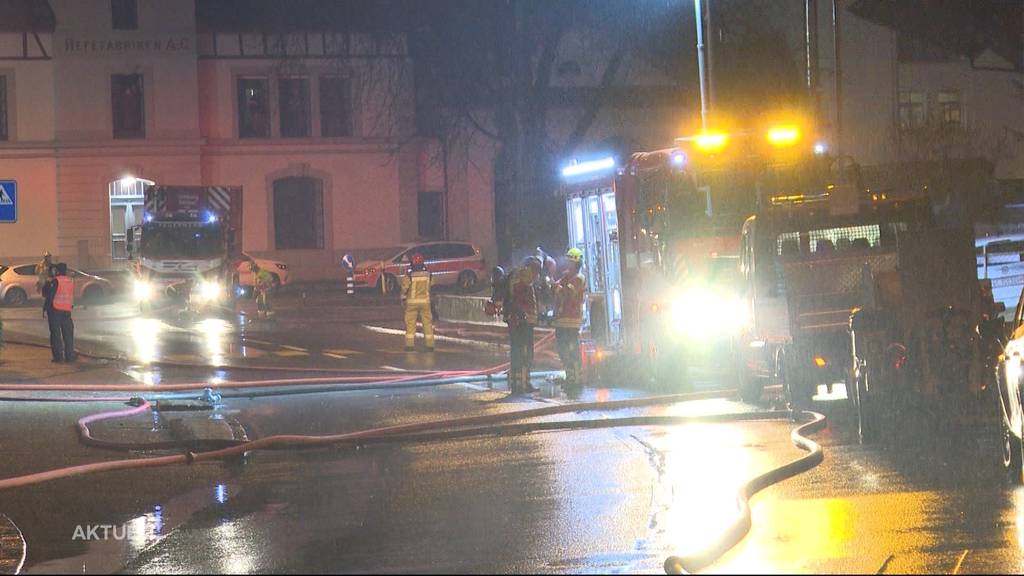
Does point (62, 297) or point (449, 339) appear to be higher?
point (62, 297)

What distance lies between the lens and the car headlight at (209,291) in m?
36.8

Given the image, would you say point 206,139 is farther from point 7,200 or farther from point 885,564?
point 885,564

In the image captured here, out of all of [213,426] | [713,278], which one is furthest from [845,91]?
[213,426]

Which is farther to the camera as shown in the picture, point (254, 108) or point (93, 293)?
point (254, 108)

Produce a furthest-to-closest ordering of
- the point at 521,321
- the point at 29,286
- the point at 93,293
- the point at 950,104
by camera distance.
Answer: the point at 950,104 → the point at 93,293 → the point at 29,286 → the point at 521,321

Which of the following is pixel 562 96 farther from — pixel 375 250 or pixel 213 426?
pixel 213 426

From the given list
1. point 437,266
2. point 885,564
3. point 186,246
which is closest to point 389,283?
point 437,266

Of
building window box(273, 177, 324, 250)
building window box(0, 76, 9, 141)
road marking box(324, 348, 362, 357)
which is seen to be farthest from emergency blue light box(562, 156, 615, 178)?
building window box(0, 76, 9, 141)

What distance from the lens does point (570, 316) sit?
62.1 ft

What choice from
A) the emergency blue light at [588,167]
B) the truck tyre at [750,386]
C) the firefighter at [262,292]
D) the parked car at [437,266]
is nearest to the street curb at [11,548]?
the truck tyre at [750,386]

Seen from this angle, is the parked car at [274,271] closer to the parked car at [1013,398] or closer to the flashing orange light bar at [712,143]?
the flashing orange light bar at [712,143]

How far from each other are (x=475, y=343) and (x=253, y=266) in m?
10.5

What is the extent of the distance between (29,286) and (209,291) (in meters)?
8.51

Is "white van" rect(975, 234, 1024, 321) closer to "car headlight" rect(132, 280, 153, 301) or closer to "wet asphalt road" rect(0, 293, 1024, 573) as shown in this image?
"wet asphalt road" rect(0, 293, 1024, 573)
